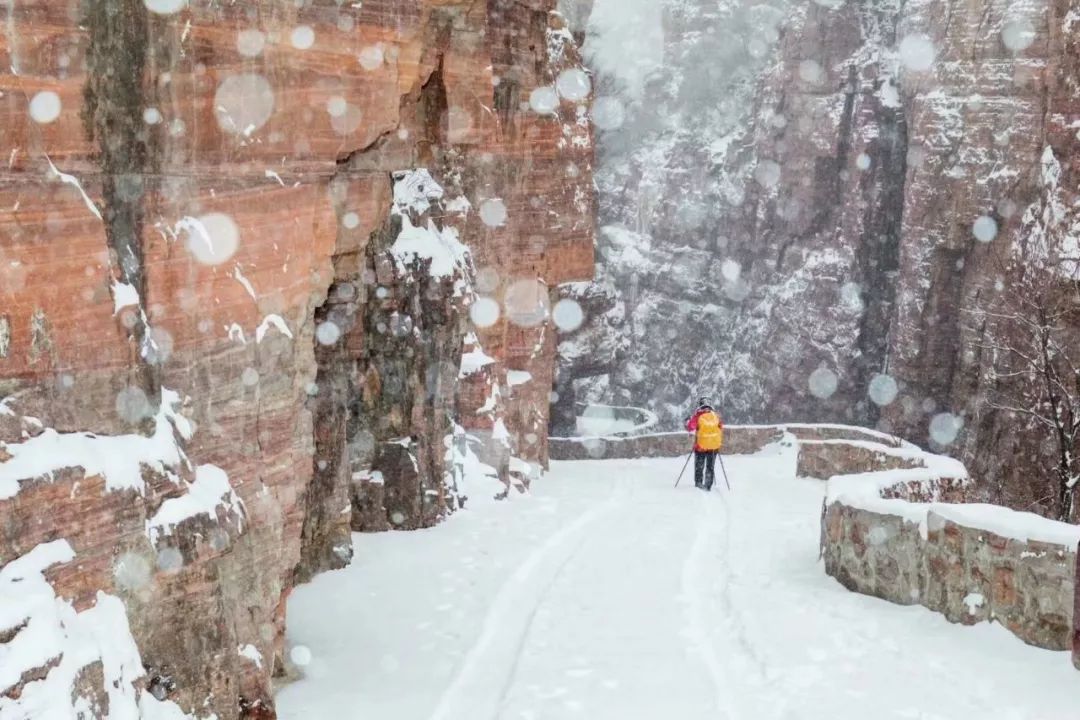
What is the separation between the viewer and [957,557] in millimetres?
9328

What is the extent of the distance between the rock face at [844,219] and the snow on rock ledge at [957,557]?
1656 centimetres

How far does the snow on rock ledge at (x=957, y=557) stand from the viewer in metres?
8.48

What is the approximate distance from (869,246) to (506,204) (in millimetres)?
32052

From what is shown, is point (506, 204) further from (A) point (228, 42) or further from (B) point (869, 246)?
(B) point (869, 246)

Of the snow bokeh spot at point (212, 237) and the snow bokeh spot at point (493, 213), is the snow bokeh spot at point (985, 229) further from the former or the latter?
the snow bokeh spot at point (212, 237)

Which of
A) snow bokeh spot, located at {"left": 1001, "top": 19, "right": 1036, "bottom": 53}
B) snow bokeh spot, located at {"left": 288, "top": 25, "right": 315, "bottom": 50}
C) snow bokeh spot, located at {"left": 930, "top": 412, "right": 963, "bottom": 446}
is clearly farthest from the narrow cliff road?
snow bokeh spot, located at {"left": 1001, "top": 19, "right": 1036, "bottom": 53}

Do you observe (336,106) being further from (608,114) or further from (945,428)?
(608,114)

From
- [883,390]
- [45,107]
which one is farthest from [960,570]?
[883,390]

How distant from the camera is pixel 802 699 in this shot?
7.91m

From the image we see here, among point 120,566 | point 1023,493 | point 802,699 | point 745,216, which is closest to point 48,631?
point 120,566

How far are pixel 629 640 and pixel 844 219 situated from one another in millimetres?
42438

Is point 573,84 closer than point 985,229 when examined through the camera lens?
Yes

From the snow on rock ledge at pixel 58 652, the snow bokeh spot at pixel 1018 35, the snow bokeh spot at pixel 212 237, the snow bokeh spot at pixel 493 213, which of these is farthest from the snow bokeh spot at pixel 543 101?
the snow bokeh spot at pixel 1018 35

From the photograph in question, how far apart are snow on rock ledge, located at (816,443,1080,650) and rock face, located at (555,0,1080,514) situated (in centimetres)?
1656
